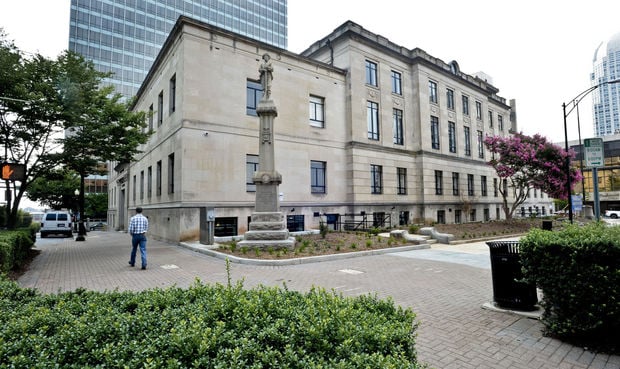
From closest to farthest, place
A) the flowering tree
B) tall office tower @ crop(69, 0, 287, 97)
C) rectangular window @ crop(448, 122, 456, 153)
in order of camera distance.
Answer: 1. the flowering tree
2. rectangular window @ crop(448, 122, 456, 153)
3. tall office tower @ crop(69, 0, 287, 97)

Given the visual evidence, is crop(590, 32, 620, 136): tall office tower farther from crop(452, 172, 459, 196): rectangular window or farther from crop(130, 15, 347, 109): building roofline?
crop(130, 15, 347, 109): building roofline

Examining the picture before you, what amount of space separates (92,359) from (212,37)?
20035mm

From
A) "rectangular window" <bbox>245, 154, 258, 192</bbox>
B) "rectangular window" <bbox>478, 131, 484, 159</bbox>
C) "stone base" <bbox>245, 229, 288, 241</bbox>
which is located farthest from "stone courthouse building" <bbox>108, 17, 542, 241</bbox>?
"stone base" <bbox>245, 229, 288, 241</bbox>

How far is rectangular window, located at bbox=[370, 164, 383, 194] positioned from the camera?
25.6 meters

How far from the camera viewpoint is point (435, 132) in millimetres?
30828

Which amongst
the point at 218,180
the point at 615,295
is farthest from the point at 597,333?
the point at 218,180

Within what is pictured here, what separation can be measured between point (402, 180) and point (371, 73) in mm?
9405

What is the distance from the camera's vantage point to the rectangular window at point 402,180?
27.7m

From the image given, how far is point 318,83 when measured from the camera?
77.3 feet

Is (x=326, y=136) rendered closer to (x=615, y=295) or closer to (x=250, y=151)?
(x=250, y=151)

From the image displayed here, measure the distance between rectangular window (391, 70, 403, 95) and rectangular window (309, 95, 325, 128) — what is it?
7.95m

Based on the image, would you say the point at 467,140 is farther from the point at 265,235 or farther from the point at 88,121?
the point at 88,121

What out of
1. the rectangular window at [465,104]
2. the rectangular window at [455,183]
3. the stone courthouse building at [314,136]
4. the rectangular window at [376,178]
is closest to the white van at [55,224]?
the stone courthouse building at [314,136]

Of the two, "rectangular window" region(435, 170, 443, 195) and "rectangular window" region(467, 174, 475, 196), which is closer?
"rectangular window" region(435, 170, 443, 195)
